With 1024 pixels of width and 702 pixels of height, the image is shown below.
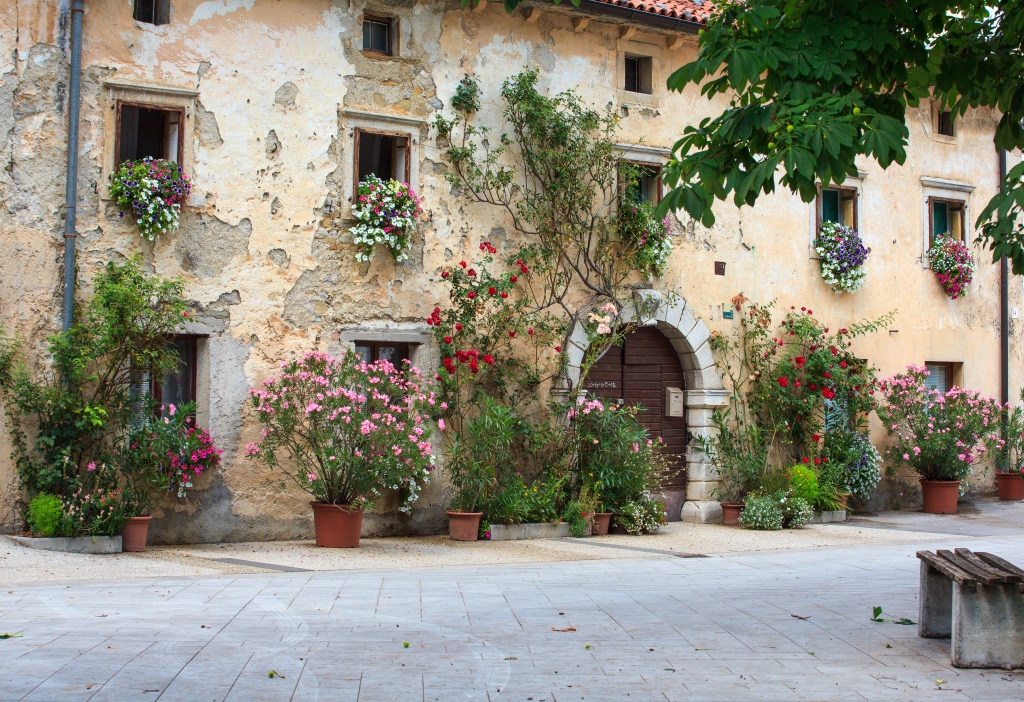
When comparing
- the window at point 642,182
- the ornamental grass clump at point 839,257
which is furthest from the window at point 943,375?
the window at point 642,182

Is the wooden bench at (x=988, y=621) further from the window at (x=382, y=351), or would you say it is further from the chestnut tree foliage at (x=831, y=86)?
the window at (x=382, y=351)

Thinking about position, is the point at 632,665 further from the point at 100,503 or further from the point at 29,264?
the point at 29,264

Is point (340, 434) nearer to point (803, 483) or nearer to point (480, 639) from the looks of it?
point (480, 639)

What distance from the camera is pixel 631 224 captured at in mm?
13633

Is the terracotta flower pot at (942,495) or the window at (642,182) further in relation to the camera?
the terracotta flower pot at (942,495)

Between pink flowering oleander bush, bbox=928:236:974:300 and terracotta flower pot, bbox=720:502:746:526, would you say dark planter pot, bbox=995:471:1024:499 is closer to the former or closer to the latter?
pink flowering oleander bush, bbox=928:236:974:300

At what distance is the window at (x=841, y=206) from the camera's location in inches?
623

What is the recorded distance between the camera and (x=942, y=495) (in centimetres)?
1568

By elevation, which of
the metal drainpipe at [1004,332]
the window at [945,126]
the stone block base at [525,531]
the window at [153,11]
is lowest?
the stone block base at [525,531]

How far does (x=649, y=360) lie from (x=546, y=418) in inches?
78.4

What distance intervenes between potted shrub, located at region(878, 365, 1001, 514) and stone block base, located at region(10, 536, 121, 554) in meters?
10.2

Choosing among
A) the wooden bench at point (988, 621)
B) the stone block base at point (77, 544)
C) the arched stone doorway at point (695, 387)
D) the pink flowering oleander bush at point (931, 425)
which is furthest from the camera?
the pink flowering oleander bush at point (931, 425)

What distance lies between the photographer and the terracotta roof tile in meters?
13.3

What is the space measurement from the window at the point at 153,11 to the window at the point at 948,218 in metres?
11.1
